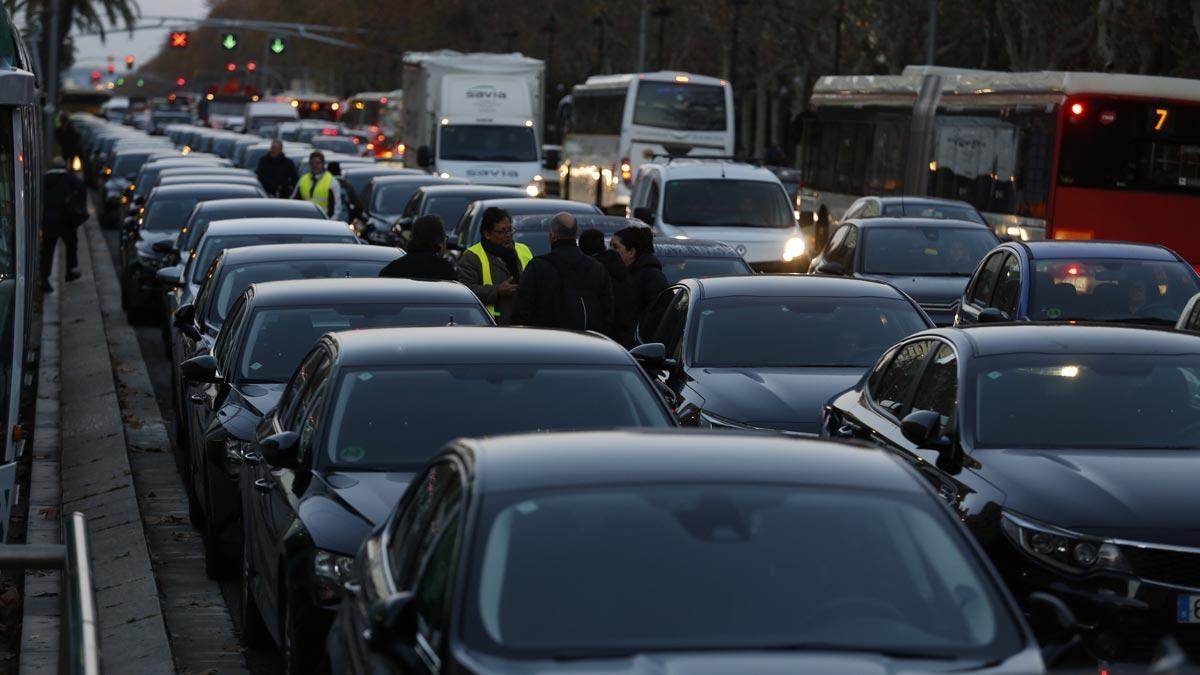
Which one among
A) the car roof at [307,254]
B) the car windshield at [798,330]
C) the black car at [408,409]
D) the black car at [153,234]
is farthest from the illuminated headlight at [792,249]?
the black car at [408,409]

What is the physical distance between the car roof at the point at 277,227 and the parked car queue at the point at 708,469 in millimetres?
2222

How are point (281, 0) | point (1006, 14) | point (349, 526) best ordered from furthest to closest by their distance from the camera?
1. point (281, 0)
2. point (1006, 14)
3. point (349, 526)

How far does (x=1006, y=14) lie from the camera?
2313 inches

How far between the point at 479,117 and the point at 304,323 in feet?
117

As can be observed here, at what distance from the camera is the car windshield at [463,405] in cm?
832

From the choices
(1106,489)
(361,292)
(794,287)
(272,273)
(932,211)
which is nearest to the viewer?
(1106,489)

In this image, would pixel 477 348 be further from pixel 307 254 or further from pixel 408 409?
pixel 307 254

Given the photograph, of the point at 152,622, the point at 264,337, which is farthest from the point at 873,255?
the point at 152,622

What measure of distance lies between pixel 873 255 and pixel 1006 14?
128 feet

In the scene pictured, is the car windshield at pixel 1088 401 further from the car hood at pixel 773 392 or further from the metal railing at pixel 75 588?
the metal railing at pixel 75 588

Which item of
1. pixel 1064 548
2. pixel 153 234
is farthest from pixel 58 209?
pixel 1064 548

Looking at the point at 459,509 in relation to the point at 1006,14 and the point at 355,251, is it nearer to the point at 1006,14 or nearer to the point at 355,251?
the point at 355,251

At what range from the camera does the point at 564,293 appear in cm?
1426

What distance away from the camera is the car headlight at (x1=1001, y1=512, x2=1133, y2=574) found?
7840 mm
